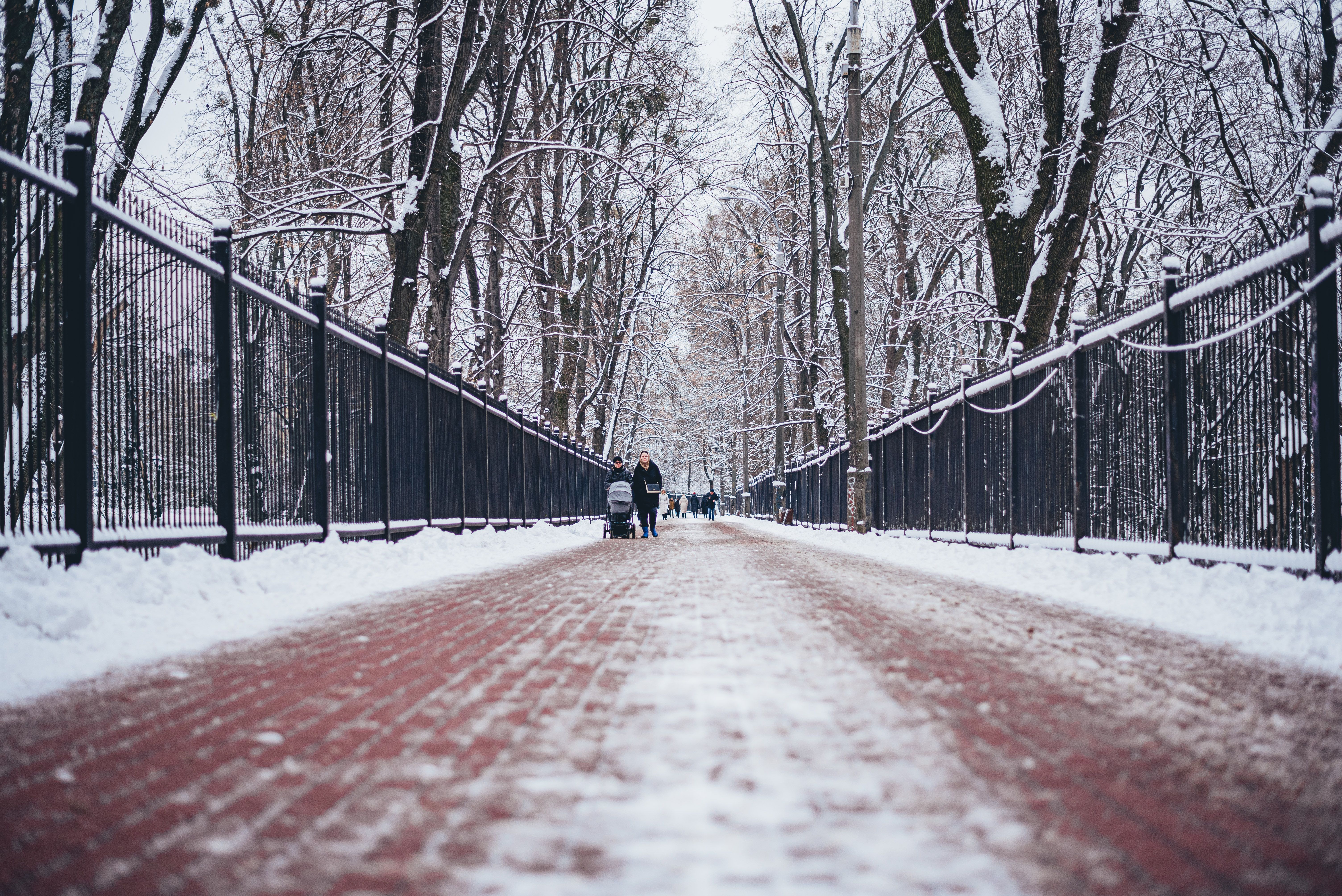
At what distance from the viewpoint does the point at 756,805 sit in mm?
2102

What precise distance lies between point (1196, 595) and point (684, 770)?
178 inches

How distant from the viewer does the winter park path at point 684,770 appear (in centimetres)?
176

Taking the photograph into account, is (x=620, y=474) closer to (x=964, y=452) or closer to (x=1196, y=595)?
(x=964, y=452)

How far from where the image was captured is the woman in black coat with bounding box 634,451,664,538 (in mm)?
22422

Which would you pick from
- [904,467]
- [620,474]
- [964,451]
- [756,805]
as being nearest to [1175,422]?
[964,451]

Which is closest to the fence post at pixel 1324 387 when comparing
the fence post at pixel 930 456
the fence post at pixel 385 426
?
the fence post at pixel 385 426

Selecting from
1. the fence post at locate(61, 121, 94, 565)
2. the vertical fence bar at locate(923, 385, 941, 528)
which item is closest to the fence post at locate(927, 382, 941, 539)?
the vertical fence bar at locate(923, 385, 941, 528)

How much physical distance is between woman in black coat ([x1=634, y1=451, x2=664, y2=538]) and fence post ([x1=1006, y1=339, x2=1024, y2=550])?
11.3 metres

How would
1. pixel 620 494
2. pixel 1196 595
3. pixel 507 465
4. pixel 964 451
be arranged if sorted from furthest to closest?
pixel 620 494
pixel 507 465
pixel 964 451
pixel 1196 595

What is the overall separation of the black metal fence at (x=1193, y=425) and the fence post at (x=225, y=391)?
6475 mm

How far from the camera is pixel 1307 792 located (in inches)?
87.7

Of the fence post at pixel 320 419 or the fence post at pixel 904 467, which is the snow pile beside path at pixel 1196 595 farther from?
the fence post at pixel 904 467

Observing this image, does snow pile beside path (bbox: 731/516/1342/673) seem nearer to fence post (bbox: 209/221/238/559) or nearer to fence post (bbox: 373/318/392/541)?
fence post (bbox: 209/221/238/559)

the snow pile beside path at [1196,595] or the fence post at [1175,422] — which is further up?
the fence post at [1175,422]
